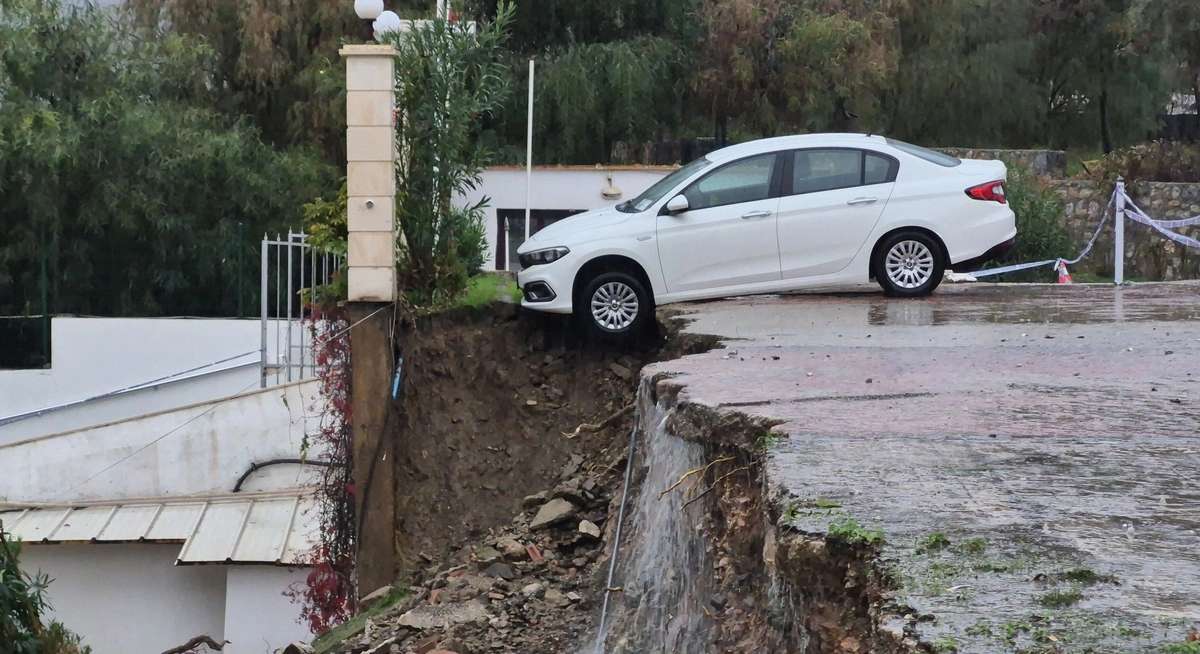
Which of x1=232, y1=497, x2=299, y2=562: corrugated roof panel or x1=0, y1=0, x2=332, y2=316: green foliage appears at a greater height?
x1=0, y1=0, x2=332, y2=316: green foliage

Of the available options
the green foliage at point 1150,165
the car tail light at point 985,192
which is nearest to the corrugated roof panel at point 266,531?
the car tail light at point 985,192

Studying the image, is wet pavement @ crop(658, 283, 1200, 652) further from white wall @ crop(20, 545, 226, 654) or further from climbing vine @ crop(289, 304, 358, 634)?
white wall @ crop(20, 545, 226, 654)

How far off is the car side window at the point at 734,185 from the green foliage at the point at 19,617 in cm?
684

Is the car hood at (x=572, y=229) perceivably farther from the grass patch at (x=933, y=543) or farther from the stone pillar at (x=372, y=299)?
the grass patch at (x=933, y=543)

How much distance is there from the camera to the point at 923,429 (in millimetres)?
5066

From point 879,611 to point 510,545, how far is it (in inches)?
236

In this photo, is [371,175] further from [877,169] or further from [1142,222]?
[1142,222]

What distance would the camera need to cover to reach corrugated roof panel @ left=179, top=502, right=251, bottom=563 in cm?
1255

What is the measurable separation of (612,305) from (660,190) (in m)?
1.20

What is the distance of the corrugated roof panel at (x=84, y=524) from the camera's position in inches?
521

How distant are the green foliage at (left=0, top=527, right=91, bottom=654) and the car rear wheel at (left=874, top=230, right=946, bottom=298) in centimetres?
809

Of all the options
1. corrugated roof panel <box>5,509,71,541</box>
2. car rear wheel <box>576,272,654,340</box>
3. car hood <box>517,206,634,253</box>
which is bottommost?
corrugated roof panel <box>5,509,71,541</box>

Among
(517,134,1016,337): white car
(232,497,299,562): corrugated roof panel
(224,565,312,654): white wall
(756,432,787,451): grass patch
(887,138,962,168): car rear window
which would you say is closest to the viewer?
(756,432,787,451): grass patch

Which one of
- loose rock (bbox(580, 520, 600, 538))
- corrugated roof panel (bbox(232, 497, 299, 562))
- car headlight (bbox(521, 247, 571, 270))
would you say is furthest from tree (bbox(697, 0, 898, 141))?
loose rock (bbox(580, 520, 600, 538))
